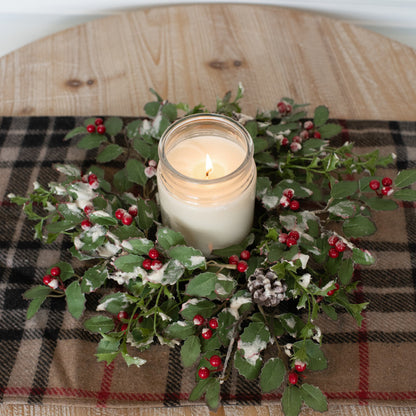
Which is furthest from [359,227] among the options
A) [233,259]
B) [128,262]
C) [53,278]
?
[53,278]

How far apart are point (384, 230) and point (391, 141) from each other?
0.52 feet

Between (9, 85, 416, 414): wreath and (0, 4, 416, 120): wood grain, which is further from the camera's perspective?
(0, 4, 416, 120): wood grain

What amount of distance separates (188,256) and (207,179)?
8 centimetres

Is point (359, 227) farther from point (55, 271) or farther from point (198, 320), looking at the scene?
point (55, 271)

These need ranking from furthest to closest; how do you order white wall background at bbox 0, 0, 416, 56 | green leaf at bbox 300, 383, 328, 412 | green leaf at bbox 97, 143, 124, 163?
white wall background at bbox 0, 0, 416, 56 → green leaf at bbox 97, 143, 124, 163 → green leaf at bbox 300, 383, 328, 412

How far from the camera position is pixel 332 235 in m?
0.51

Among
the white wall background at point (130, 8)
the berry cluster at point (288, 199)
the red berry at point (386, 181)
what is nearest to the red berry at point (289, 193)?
the berry cluster at point (288, 199)

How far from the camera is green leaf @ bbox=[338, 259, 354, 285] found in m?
0.49

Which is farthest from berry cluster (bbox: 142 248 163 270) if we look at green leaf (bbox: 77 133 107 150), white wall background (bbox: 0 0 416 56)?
white wall background (bbox: 0 0 416 56)

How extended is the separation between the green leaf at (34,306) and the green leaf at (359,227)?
0.35 m

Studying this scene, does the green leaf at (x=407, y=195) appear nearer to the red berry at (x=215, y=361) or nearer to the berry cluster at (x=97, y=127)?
the red berry at (x=215, y=361)

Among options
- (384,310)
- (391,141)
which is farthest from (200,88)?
(384,310)

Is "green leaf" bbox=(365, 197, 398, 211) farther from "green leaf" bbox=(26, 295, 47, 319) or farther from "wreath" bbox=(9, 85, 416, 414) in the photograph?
"green leaf" bbox=(26, 295, 47, 319)

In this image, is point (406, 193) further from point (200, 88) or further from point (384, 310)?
point (200, 88)
